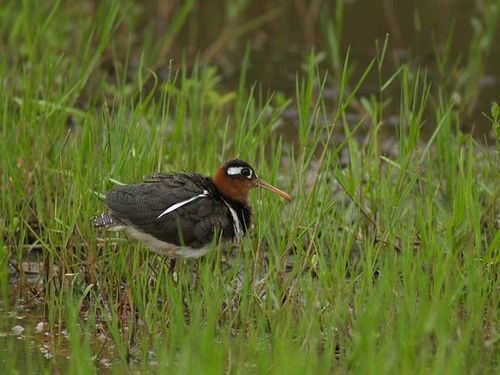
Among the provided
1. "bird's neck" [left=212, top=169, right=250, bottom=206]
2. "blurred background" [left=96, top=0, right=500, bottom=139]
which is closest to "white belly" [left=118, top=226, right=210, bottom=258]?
"bird's neck" [left=212, top=169, right=250, bottom=206]

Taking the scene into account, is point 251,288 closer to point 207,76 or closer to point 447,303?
point 447,303

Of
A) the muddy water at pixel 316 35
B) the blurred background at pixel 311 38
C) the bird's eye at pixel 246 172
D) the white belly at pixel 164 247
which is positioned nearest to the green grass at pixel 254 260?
the white belly at pixel 164 247

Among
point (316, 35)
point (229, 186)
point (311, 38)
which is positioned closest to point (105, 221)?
point (229, 186)

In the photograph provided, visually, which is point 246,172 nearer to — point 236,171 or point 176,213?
point 236,171

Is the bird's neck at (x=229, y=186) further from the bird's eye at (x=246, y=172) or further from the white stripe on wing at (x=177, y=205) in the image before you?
the white stripe on wing at (x=177, y=205)

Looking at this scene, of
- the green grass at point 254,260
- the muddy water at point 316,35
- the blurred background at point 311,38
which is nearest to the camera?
the green grass at point 254,260

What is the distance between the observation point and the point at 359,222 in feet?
19.4

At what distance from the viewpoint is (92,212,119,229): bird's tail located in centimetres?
546

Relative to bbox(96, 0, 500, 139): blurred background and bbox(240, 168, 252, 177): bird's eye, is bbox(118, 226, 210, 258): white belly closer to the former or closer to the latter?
bbox(240, 168, 252, 177): bird's eye

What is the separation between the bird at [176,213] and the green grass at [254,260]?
0.12m

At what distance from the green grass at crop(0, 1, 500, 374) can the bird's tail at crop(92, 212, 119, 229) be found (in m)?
0.20

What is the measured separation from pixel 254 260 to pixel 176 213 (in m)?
0.38

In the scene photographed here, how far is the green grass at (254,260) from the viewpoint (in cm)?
456

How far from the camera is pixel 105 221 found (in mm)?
5469
